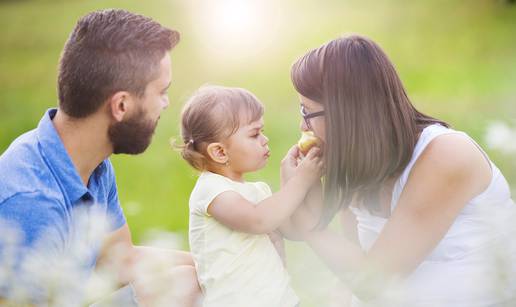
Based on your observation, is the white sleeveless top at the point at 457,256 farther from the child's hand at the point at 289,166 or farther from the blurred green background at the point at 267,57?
the blurred green background at the point at 267,57

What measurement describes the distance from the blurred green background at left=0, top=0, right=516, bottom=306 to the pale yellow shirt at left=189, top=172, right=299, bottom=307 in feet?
13.0

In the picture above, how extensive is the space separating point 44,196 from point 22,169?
14 cm

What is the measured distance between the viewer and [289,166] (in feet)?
9.45

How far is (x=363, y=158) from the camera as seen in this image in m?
2.85

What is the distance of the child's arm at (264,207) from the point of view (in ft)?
9.07

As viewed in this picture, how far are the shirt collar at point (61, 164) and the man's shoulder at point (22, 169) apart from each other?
33mm

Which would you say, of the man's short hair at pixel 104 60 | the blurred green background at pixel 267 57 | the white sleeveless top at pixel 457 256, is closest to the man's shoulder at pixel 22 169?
the man's short hair at pixel 104 60

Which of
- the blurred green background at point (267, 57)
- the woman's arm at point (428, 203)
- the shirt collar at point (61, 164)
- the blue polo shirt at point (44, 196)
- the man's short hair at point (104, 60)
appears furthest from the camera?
the blurred green background at point (267, 57)

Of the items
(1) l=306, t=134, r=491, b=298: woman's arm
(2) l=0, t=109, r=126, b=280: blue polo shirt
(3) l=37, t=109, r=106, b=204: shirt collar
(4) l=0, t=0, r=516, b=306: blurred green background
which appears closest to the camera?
(2) l=0, t=109, r=126, b=280: blue polo shirt

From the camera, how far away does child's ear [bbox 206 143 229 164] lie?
2.91 meters

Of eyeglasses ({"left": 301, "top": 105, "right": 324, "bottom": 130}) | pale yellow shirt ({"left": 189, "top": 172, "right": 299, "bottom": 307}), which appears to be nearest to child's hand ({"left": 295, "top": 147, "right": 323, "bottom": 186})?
eyeglasses ({"left": 301, "top": 105, "right": 324, "bottom": 130})

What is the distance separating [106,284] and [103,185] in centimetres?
178

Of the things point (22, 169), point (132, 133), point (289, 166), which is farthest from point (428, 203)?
point (22, 169)

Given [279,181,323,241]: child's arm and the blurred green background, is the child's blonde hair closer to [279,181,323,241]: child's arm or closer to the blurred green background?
[279,181,323,241]: child's arm
